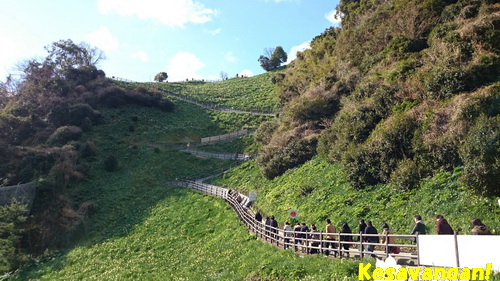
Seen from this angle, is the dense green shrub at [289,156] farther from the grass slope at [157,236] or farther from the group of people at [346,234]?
the group of people at [346,234]

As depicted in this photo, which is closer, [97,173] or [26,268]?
[26,268]

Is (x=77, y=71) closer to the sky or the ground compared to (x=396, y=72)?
closer to the sky

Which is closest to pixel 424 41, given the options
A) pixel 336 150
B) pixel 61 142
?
pixel 336 150

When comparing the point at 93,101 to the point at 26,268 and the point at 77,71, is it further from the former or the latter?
the point at 26,268

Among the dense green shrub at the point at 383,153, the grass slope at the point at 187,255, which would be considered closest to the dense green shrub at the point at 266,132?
the grass slope at the point at 187,255

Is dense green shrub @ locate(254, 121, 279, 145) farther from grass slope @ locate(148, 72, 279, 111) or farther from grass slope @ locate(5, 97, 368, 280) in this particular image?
grass slope @ locate(148, 72, 279, 111)

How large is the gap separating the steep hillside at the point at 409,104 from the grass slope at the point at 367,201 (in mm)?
685

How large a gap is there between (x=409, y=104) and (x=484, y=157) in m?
8.71

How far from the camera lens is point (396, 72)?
25.9 meters

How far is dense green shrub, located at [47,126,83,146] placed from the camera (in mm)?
47281

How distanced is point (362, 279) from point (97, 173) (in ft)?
123

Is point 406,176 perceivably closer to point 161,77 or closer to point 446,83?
point 446,83

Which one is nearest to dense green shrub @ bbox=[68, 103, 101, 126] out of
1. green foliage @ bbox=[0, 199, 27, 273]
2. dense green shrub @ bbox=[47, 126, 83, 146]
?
dense green shrub @ bbox=[47, 126, 83, 146]

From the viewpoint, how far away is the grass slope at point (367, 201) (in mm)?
14062
